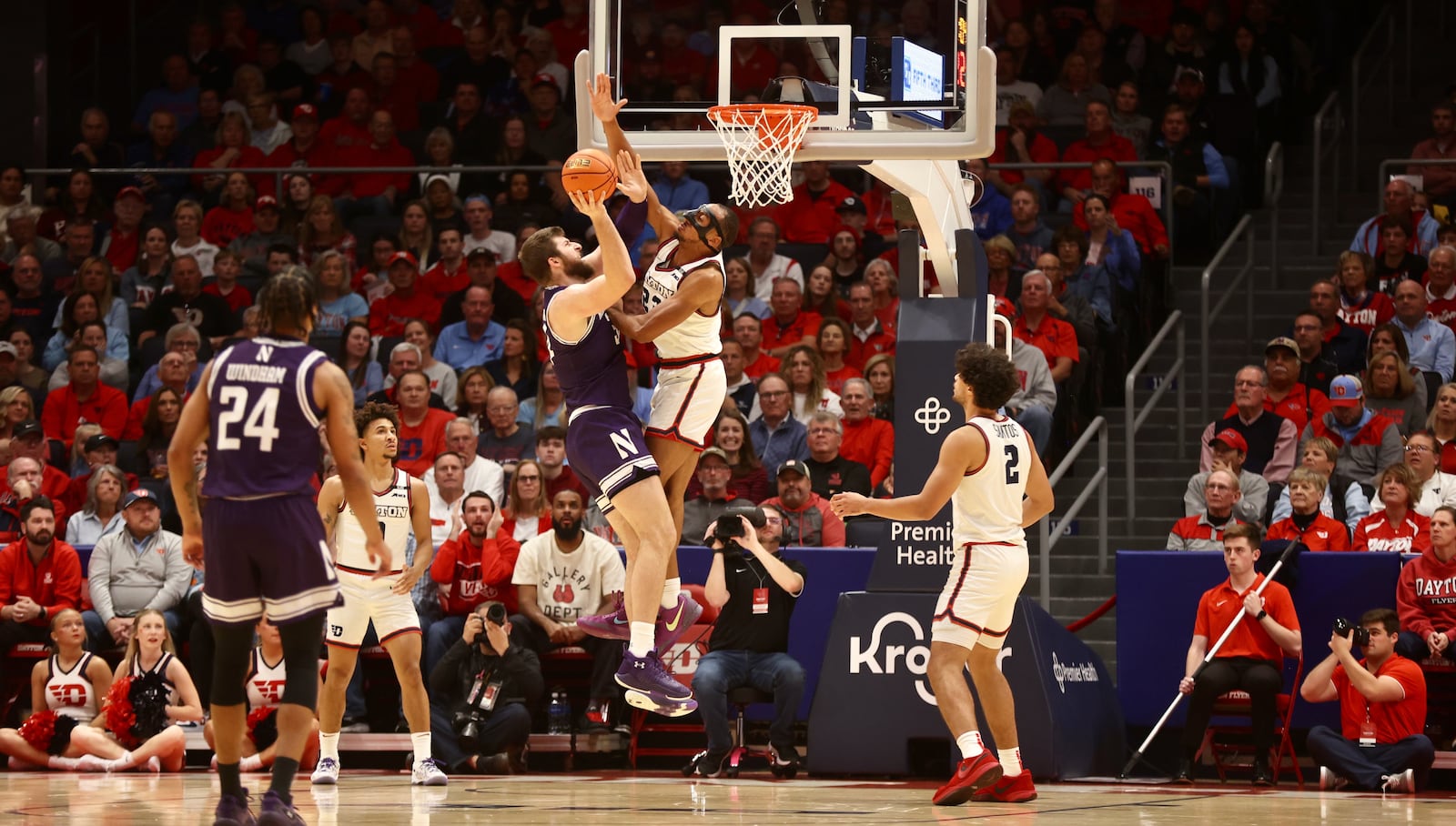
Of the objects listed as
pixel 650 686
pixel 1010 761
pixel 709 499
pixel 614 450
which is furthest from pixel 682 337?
pixel 709 499

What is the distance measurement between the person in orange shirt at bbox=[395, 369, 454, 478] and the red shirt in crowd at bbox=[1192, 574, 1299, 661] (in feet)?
20.4

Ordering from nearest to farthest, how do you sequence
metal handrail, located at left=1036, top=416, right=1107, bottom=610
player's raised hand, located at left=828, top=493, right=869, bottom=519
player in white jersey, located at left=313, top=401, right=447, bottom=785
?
player's raised hand, located at left=828, top=493, right=869, bottom=519 < player in white jersey, located at left=313, top=401, right=447, bottom=785 < metal handrail, located at left=1036, top=416, right=1107, bottom=610

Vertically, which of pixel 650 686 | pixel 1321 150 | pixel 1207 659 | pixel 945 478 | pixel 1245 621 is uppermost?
pixel 1321 150

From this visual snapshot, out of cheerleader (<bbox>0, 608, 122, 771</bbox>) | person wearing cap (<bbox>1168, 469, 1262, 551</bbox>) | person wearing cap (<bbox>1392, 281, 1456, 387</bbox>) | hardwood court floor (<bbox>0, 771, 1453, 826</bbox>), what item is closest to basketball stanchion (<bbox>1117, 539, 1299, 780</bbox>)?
hardwood court floor (<bbox>0, 771, 1453, 826</bbox>)

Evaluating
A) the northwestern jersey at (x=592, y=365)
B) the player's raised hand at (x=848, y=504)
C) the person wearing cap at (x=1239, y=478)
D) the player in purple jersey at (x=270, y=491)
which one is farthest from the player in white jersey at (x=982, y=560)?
the person wearing cap at (x=1239, y=478)

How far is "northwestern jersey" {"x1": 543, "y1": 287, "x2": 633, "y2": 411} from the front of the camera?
9328 mm

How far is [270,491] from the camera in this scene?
24.6 feet

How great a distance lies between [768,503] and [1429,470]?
4.60 metres

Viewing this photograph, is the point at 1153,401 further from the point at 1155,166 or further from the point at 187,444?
the point at 187,444

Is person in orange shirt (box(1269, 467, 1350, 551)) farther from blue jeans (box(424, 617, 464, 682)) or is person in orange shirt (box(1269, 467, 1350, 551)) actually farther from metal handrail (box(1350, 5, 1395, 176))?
metal handrail (box(1350, 5, 1395, 176))

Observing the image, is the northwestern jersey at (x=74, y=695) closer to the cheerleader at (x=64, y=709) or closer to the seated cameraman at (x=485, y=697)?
the cheerleader at (x=64, y=709)

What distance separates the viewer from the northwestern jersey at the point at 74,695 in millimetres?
13352

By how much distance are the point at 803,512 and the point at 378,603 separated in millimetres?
3662

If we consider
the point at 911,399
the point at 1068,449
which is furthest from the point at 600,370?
the point at 1068,449
